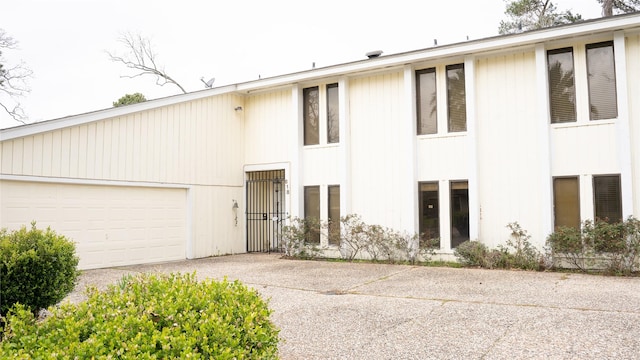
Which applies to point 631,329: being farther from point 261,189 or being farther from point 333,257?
point 261,189

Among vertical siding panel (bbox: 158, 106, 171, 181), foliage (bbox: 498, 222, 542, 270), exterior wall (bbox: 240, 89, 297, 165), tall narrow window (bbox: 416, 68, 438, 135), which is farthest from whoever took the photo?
exterior wall (bbox: 240, 89, 297, 165)

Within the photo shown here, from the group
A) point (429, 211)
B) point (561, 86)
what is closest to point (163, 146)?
point (429, 211)

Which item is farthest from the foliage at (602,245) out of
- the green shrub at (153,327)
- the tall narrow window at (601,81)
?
the green shrub at (153,327)

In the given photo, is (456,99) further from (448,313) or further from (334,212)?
(448,313)

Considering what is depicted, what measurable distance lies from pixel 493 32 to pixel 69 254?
22685 mm

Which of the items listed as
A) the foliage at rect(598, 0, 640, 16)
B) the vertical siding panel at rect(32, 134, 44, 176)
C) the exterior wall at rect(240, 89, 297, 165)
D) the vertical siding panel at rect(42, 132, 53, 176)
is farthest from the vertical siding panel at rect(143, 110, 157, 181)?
the foliage at rect(598, 0, 640, 16)

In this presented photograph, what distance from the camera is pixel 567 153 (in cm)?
971

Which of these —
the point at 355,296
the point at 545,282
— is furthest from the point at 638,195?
the point at 355,296

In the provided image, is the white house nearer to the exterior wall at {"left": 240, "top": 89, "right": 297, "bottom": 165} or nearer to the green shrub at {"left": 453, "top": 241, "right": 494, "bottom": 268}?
the exterior wall at {"left": 240, "top": 89, "right": 297, "bottom": 165}

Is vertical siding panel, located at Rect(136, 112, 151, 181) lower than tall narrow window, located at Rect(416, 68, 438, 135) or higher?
lower

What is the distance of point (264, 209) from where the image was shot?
14102 millimetres

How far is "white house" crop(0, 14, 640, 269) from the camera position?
30.6ft

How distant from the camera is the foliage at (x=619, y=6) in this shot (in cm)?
1889

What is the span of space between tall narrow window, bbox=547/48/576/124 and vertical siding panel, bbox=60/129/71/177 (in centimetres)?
1047
